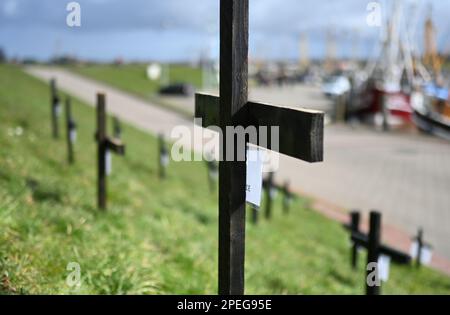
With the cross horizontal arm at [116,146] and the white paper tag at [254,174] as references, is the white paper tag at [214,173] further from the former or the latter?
the white paper tag at [254,174]

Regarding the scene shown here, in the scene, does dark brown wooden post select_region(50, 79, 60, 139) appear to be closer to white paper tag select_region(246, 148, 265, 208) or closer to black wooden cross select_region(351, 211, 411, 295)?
black wooden cross select_region(351, 211, 411, 295)

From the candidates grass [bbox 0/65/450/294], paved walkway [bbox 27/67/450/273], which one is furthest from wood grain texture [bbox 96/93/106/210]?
paved walkway [bbox 27/67/450/273]

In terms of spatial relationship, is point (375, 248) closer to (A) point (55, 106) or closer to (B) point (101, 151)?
(B) point (101, 151)

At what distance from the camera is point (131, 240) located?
14.3ft

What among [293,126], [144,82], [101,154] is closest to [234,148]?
[293,126]

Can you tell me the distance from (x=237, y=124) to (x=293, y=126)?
12.3 inches

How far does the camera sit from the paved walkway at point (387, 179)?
991 centimetres

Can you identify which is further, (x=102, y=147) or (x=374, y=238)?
(x=102, y=147)
